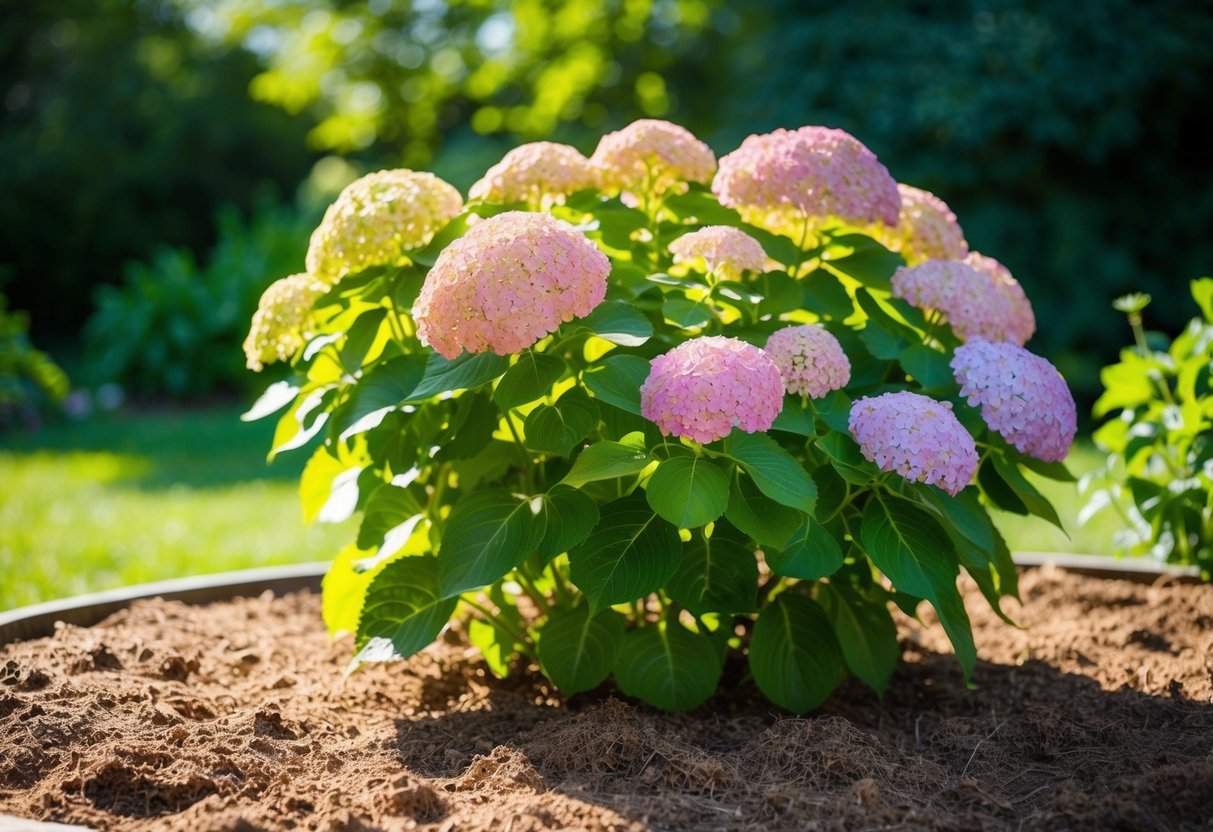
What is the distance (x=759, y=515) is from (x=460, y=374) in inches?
21.8

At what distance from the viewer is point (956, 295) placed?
2232 millimetres

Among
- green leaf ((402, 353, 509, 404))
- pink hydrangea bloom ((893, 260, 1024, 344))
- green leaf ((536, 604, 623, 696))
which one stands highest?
green leaf ((402, 353, 509, 404))

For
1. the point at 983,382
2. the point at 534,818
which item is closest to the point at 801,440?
the point at 983,382

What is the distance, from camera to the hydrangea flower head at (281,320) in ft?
7.45

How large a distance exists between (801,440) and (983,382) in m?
0.34

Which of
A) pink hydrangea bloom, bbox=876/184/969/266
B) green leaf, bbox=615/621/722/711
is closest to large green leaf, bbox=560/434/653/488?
green leaf, bbox=615/621/722/711

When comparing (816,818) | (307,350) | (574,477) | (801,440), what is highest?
(307,350)

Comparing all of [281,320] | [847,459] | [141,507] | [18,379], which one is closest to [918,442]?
[847,459]

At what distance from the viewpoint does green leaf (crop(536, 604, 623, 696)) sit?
2150 mm

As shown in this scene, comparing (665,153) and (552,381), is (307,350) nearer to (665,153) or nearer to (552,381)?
(552,381)

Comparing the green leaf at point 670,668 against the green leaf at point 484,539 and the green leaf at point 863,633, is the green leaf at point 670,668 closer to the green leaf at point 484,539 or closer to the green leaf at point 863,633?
the green leaf at point 863,633

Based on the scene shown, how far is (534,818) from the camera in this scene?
5.41ft

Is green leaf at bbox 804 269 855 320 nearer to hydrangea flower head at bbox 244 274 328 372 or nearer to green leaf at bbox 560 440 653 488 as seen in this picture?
green leaf at bbox 560 440 653 488

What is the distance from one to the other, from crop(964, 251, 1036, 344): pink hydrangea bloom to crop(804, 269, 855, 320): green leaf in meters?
0.35
